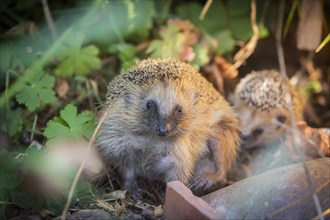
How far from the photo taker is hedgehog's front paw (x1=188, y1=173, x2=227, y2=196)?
310cm

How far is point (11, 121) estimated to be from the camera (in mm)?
3299

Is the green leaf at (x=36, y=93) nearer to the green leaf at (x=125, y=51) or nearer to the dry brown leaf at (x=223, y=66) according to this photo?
the green leaf at (x=125, y=51)

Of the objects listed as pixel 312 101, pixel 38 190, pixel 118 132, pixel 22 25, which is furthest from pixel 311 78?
pixel 38 190

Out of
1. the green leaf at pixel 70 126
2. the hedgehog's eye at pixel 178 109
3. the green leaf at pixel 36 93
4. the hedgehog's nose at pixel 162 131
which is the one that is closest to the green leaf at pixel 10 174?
the green leaf at pixel 70 126

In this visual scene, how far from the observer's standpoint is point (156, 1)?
13.4ft

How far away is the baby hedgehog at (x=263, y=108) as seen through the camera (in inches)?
153

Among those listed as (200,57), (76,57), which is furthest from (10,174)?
(200,57)

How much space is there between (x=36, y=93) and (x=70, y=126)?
0.39 meters

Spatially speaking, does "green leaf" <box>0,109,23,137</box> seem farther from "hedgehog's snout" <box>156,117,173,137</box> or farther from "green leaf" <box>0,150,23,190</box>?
"hedgehog's snout" <box>156,117,173,137</box>

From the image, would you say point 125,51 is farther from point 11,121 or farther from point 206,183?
point 206,183

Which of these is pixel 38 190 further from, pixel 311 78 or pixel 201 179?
pixel 311 78

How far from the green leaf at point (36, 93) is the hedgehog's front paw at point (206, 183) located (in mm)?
1030

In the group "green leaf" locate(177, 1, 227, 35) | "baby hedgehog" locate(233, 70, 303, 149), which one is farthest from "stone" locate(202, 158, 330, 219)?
"green leaf" locate(177, 1, 227, 35)

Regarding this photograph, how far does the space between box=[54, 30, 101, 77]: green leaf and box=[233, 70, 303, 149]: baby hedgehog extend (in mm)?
1171
